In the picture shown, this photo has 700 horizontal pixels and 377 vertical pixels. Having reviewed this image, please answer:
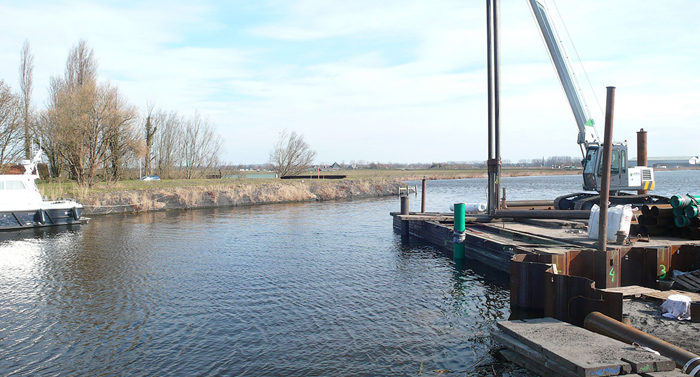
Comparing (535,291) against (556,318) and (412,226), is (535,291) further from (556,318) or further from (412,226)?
(412,226)

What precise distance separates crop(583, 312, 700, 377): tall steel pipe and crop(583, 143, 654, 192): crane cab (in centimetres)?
1484

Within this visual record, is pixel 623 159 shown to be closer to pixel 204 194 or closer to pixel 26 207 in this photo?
pixel 26 207

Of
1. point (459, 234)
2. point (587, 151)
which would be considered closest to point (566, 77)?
point (587, 151)

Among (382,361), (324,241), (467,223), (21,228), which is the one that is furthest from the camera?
(21,228)

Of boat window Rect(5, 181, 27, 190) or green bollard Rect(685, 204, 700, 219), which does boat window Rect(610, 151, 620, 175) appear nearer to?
green bollard Rect(685, 204, 700, 219)

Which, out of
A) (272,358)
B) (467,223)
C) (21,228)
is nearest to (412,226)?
(467,223)

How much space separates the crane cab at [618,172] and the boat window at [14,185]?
30.6 meters

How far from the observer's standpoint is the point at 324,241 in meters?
22.8

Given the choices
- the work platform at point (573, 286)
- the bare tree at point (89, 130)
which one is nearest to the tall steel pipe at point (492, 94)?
the work platform at point (573, 286)

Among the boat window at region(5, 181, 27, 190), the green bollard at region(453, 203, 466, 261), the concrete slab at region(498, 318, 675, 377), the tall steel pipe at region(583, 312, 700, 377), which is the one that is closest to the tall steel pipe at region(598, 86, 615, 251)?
the tall steel pipe at region(583, 312, 700, 377)

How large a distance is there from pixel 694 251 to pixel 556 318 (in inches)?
204

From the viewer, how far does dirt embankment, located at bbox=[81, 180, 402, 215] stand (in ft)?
124

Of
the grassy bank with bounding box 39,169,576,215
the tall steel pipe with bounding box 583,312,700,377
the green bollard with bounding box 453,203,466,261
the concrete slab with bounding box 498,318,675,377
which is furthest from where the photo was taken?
the grassy bank with bounding box 39,169,576,215

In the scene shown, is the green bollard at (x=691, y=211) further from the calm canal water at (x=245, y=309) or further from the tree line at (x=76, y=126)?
the tree line at (x=76, y=126)
